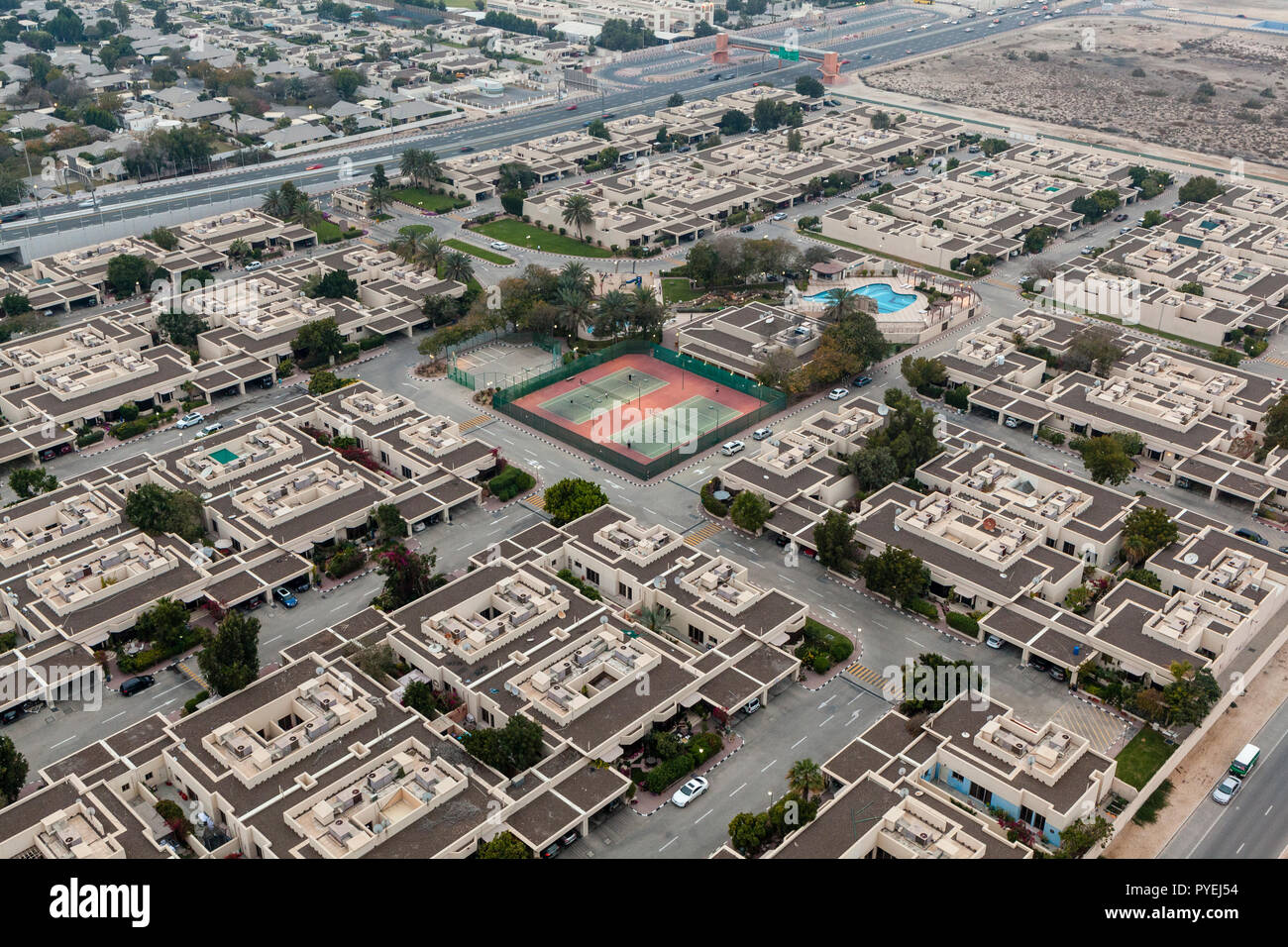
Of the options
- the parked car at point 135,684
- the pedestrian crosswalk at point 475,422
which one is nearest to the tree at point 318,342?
the pedestrian crosswalk at point 475,422

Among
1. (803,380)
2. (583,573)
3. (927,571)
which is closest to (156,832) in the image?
(583,573)

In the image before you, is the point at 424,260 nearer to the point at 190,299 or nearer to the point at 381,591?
the point at 190,299

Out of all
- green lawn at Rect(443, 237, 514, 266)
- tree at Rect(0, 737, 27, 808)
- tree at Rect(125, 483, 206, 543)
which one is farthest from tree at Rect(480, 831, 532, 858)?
green lawn at Rect(443, 237, 514, 266)

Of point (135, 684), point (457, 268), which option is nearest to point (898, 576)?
point (135, 684)

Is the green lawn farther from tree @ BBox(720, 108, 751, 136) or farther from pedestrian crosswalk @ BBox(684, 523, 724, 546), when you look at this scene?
pedestrian crosswalk @ BBox(684, 523, 724, 546)

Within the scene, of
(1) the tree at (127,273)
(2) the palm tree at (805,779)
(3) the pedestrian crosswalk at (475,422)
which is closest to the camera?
(2) the palm tree at (805,779)

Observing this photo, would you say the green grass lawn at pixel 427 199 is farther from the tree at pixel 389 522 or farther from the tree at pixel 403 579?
the tree at pixel 403 579
